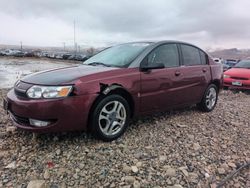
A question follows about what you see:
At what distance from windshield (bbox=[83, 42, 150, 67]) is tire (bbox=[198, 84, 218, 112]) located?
1.91 meters

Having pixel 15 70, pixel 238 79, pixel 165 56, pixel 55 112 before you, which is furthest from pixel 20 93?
pixel 15 70

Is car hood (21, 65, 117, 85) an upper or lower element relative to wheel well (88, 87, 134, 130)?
upper

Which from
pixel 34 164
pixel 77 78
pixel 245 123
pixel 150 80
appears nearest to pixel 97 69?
pixel 77 78

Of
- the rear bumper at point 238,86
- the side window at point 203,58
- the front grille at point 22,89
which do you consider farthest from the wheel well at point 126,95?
the rear bumper at point 238,86

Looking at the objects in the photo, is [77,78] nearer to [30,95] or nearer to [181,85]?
[30,95]

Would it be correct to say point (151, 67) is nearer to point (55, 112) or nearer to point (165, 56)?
point (165, 56)

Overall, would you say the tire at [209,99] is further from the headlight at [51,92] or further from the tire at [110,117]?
the headlight at [51,92]

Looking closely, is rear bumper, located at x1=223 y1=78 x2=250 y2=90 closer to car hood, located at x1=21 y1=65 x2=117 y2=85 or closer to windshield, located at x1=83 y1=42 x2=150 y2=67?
windshield, located at x1=83 y1=42 x2=150 y2=67

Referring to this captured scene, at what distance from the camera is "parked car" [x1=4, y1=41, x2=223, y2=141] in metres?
3.64

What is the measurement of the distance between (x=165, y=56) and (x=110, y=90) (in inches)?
59.3

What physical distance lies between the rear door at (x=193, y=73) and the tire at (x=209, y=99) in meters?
0.17

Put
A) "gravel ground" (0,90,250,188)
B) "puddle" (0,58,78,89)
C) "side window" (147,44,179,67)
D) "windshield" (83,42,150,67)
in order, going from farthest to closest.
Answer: "puddle" (0,58,78,89)
"side window" (147,44,179,67)
"windshield" (83,42,150,67)
"gravel ground" (0,90,250,188)

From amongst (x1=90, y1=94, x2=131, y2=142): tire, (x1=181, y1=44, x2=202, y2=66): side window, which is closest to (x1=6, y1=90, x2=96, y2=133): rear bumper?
(x1=90, y1=94, x2=131, y2=142): tire

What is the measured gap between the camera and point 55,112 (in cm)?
359
